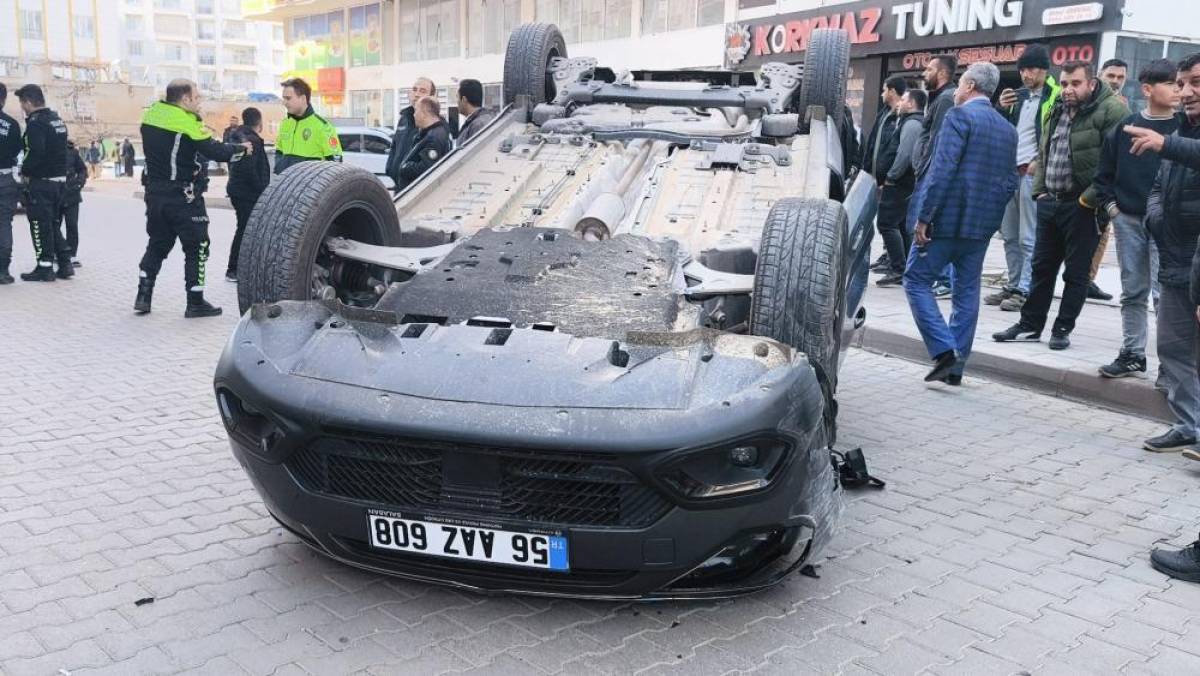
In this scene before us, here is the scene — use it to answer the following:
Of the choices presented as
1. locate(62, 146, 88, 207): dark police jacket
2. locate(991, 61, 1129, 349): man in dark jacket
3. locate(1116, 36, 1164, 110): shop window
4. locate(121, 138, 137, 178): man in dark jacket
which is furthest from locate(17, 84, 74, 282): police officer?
locate(121, 138, 137, 178): man in dark jacket

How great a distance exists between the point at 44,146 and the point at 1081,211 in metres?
9.15

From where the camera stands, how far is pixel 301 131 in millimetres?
8484

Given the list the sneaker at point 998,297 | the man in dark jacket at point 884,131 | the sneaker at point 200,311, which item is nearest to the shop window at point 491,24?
the man in dark jacket at point 884,131

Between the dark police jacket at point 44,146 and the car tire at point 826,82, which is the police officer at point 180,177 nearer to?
the dark police jacket at point 44,146

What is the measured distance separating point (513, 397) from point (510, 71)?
4.66m

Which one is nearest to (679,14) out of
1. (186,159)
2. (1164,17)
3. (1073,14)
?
(1073,14)

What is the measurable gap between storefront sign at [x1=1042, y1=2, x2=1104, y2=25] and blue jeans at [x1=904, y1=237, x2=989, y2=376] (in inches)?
471

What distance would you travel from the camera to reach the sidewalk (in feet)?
20.0

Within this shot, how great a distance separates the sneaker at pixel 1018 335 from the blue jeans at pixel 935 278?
3.48 ft

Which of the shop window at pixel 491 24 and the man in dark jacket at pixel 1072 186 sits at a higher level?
the shop window at pixel 491 24

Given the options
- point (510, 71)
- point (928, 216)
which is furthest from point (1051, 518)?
point (510, 71)

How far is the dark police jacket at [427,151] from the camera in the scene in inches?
317

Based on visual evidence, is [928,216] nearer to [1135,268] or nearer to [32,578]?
[1135,268]

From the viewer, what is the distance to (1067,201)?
6.76 metres
